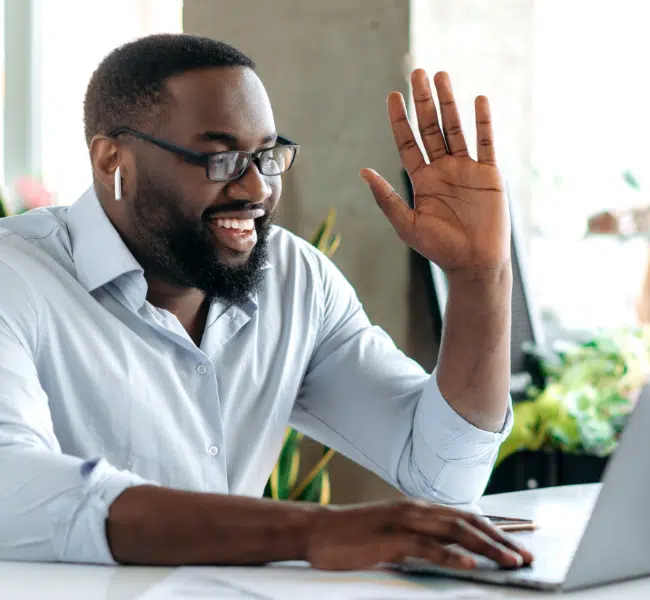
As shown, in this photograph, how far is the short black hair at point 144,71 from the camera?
1.71 meters

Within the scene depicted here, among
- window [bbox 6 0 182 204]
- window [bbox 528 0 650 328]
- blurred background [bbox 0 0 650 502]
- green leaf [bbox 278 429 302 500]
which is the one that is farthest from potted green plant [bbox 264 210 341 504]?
window [bbox 6 0 182 204]

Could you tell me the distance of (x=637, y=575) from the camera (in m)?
1.05

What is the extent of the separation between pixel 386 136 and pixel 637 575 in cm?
216

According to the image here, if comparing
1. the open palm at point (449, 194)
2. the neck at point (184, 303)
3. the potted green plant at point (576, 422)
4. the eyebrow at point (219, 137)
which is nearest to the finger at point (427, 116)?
the open palm at point (449, 194)

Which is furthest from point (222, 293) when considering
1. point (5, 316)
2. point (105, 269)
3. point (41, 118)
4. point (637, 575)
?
point (41, 118)

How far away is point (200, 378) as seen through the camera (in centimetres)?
165

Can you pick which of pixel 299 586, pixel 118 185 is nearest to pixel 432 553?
pixel 299 586

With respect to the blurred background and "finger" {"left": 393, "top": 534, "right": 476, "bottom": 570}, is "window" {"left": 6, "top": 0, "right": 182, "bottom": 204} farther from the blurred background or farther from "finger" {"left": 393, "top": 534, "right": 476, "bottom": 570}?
"finger" {"left": 393, "top": 534, "right": 476, "bottom": 570}

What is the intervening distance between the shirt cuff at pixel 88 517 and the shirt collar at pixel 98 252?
51cm

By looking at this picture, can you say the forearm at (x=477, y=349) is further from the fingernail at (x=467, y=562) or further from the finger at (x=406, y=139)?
the fingernail at (x=467, y=562)

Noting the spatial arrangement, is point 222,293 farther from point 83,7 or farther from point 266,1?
point 83,7

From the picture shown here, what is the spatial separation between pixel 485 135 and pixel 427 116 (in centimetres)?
10

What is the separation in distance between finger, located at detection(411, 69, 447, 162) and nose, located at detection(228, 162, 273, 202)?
0.28 m

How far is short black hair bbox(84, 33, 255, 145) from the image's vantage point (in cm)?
171
